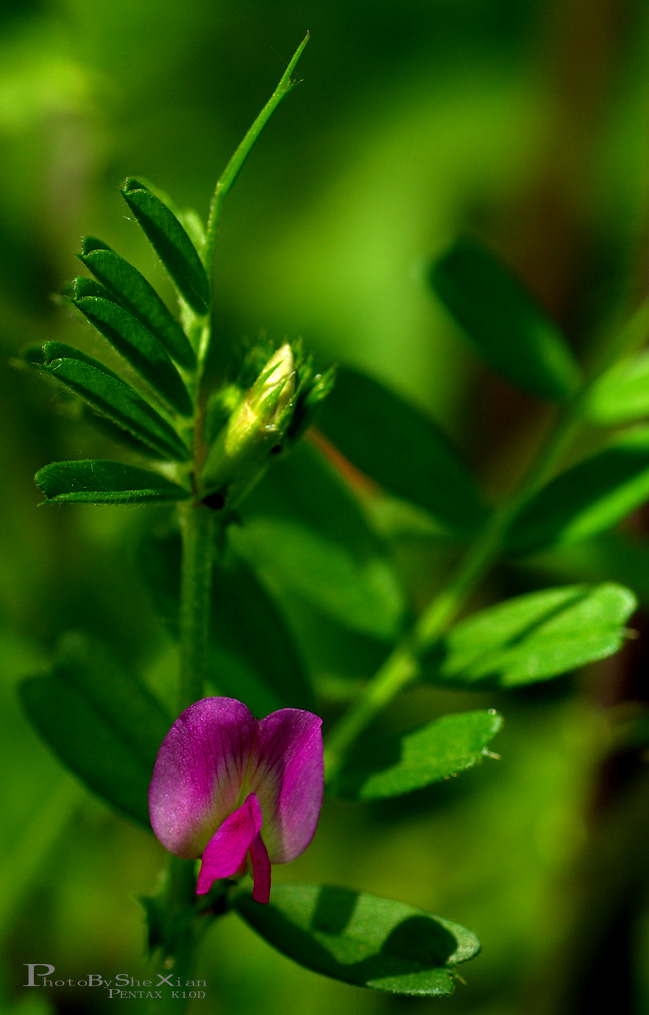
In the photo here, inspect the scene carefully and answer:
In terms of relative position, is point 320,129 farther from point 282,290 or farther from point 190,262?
point 190,262

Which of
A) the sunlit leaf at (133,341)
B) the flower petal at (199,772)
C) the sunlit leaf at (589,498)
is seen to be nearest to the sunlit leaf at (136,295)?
the sunlit leaf at (133,341)

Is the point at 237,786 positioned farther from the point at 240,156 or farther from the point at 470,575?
the point at 470,575

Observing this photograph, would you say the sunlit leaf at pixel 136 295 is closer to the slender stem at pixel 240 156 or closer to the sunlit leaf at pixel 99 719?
the slender stem at pixel 240 156

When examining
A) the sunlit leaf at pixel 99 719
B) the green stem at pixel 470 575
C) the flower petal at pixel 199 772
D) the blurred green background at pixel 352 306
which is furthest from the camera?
the blurred green background at pixel 352 306

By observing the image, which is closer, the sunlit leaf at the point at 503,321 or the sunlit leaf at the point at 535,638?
the sunlit leaf at the point at 535,638

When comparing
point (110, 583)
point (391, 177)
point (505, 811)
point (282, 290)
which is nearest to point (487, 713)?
point (110, 583)

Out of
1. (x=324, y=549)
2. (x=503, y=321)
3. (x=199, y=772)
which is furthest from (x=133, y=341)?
(x=503, y=321)

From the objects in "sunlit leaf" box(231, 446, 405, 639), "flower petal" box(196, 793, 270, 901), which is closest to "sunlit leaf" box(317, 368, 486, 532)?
"sunlit leaf" box(231, 446, 405, 639)

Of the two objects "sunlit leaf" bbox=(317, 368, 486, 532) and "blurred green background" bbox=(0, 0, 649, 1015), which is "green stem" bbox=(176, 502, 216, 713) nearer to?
"blurred green background" bbox=(0, 0, 649, 1015)
